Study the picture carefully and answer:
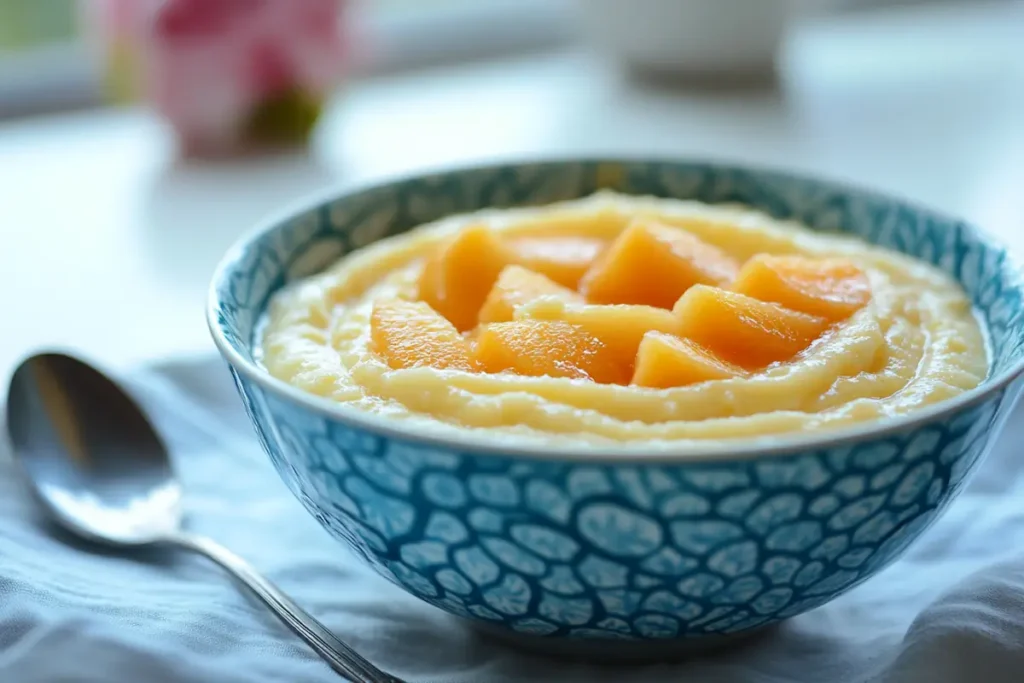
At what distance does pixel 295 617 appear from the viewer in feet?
4.83

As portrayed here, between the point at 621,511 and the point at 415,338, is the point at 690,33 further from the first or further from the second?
the point at 621,511

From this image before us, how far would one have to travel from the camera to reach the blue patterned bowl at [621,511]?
1144mm

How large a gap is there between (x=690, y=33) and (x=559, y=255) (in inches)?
87.8

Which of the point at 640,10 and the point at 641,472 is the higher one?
the point at 640,10

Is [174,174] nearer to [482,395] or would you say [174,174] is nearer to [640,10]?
[640,10]

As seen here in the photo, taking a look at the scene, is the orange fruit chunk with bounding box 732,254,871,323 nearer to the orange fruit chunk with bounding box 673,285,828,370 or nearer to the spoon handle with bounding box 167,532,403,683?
the orange fruit chunk with bounding box 673,285,828,370

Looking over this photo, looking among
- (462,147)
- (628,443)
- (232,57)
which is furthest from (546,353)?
(462,147)

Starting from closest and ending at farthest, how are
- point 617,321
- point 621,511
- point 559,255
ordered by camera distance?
point 621,511 < point 617,321 < point 559,255

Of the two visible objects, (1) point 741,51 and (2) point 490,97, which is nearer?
(1) point 741,51

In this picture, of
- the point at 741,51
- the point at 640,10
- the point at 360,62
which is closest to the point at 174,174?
the point at 360,62

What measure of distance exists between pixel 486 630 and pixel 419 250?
631 millimetres

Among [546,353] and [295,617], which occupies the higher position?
[546,353]

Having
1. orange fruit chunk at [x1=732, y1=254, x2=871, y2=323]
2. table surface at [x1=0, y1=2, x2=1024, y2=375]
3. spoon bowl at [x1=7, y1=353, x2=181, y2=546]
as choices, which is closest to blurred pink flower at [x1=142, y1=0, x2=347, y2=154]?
table surface at [x1=0, y1=2, x2=1024, y2=375]

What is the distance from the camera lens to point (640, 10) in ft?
12.2
